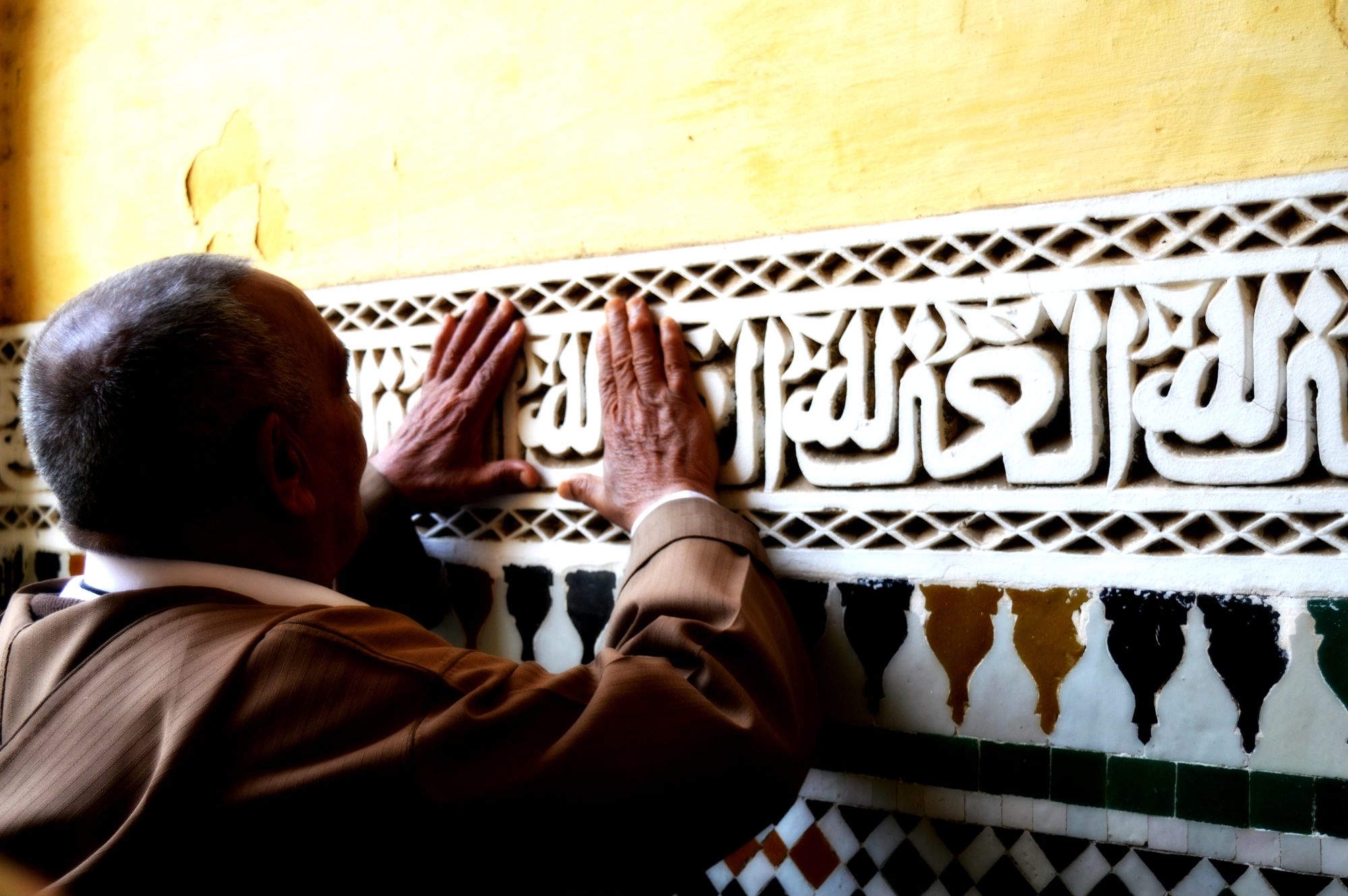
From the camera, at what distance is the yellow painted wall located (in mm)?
896

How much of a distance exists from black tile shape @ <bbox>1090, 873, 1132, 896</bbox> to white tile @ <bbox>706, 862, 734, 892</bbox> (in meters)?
0.42

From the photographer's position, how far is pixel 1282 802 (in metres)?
0.84

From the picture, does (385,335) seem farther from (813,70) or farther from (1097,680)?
(1097,680)

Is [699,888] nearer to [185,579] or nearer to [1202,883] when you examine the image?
[1202,883]

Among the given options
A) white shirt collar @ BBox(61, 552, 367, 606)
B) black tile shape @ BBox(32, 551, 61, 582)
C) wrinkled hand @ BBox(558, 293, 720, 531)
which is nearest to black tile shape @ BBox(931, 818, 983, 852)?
wrinkled hand @ BBox(558, 293, 720, 531)

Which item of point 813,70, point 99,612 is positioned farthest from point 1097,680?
point 99,612

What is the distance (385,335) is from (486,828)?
79cm

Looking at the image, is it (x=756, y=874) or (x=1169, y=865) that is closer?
(x=1169, y=865)

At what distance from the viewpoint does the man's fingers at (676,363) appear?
1.07 meters

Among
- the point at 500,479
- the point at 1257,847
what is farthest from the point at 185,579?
the point at 1257,847

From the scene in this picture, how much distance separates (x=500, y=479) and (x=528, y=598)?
17 centimetres

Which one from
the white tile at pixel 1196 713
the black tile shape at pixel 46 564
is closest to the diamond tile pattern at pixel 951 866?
the white tile at pixel 1196 713

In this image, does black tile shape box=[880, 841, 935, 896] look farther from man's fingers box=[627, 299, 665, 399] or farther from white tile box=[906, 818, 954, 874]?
man's fingers box=[627, 299, 665, 399]

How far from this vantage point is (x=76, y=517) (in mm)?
870
